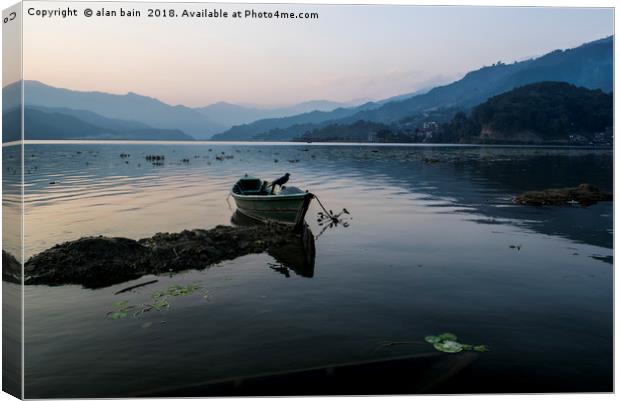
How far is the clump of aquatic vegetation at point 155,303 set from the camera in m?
12.4

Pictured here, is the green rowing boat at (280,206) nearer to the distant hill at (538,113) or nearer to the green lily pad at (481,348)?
the green lily pad at (481,348)

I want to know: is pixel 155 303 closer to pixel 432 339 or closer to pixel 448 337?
pixel 432 339

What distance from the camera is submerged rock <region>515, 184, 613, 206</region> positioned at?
1294 inches

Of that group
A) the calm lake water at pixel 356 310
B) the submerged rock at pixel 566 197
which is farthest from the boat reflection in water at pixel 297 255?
the submerged rock at pixel 566 197

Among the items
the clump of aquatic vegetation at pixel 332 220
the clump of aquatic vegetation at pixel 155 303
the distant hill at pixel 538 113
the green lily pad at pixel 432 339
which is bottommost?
the clump of aquatic vegetation at pixel 155 303

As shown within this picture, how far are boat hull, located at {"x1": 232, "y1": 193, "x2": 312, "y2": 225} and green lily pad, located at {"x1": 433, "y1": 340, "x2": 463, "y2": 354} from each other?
1285 centimetres

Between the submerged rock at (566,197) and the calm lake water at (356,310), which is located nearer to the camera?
the calm lake water at (356,310)

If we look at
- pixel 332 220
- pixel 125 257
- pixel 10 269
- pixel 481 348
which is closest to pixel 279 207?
pixel 332 220

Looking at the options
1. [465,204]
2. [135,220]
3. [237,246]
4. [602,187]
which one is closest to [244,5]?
[237,246]

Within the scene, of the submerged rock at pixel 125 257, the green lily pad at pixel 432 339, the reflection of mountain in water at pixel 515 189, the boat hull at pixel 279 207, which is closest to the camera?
the green lily pad at pixel 432 339

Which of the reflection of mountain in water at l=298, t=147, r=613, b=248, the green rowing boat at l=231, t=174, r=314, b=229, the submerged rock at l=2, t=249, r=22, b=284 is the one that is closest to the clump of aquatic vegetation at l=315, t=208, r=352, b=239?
the green rowing boat at l=231, t=174, r=314, b=229

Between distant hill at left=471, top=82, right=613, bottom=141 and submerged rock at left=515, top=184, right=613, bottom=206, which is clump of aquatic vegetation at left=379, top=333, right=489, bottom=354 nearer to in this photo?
submerged rock at left=515, top=184, right=613, bottom=206

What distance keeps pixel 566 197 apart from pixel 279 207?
21.1 metres

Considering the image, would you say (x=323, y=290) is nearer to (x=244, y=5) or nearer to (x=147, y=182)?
(x=244, y=5)
